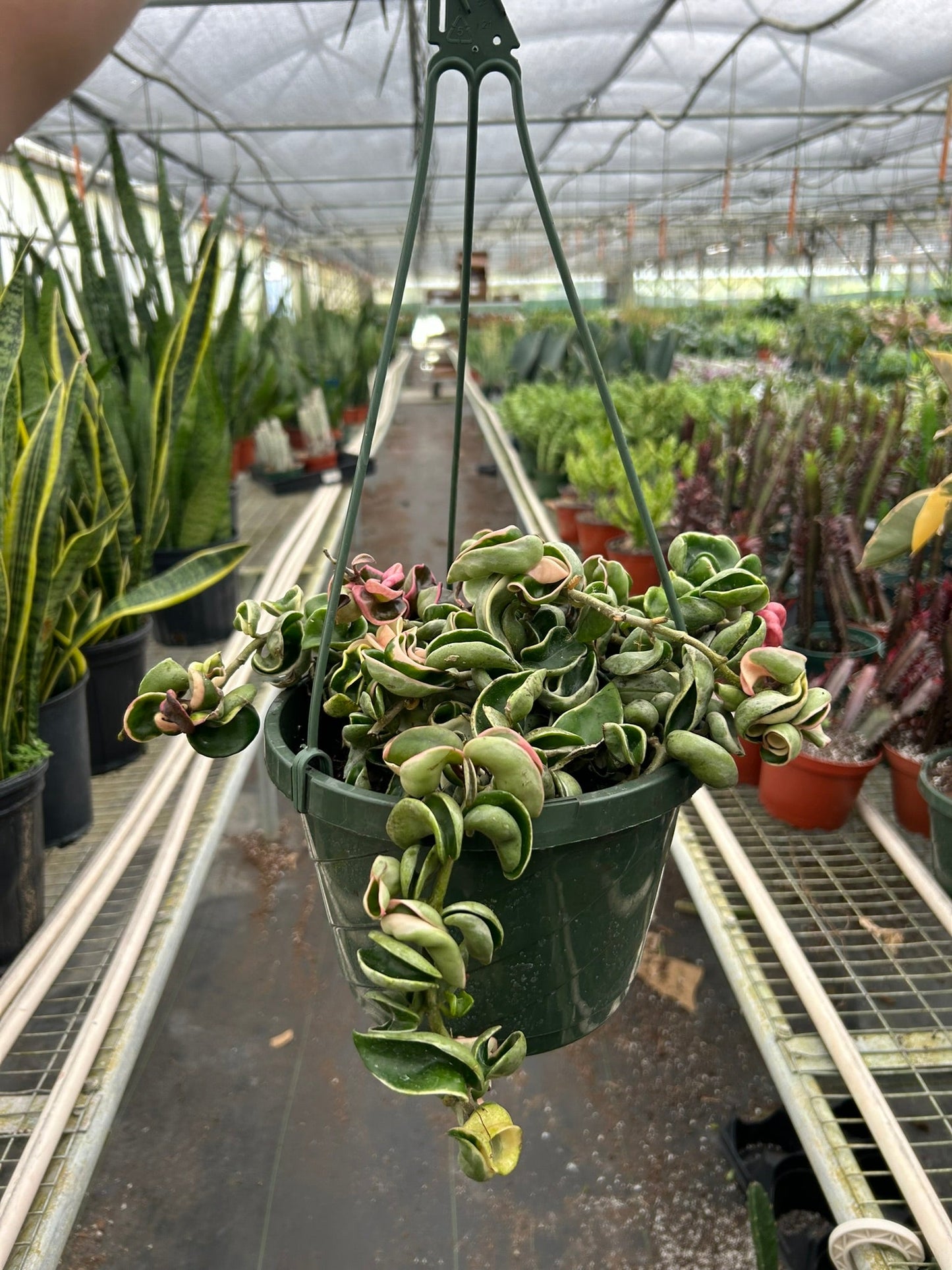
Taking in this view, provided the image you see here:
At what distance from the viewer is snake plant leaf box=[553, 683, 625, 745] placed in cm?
50

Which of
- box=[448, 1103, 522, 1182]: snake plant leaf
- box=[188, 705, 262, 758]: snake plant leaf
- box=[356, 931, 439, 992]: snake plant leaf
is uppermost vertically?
box=[188, 705, 262, 758]: snake plant leaf

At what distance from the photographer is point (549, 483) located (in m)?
3.66

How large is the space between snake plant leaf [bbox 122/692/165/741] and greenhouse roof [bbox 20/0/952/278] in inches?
82.1

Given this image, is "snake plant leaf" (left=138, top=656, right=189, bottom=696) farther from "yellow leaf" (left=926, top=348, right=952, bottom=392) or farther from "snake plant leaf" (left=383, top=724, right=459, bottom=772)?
"yellow leaf" (left=926, top=348, right=952, bottom=392)

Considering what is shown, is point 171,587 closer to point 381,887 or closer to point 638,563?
point 381,887

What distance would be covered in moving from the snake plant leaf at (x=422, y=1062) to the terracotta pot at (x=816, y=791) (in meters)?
0.95

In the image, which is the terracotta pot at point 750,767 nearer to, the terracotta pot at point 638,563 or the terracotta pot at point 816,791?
the terracotta pot at point 816,791

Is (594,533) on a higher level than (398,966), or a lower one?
lower

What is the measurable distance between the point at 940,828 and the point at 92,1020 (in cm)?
93

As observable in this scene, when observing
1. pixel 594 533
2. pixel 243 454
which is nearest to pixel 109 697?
pixel 594 533

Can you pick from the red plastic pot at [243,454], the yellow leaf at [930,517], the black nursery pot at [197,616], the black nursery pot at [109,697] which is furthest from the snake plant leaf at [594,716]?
the red plastic pot at [243,454]

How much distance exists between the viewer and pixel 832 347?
5410 mm

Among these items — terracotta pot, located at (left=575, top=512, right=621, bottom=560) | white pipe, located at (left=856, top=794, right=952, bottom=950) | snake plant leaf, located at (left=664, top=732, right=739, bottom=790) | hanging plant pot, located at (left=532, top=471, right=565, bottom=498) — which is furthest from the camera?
hanging plant pot, located at (left=532, top=471, right=565, bottom=498)

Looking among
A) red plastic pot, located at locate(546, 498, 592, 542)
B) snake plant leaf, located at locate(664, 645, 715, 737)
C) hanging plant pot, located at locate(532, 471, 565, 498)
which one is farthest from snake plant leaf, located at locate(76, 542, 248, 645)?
hanging plant pot, located at locate(532, 471, 565, 498)
